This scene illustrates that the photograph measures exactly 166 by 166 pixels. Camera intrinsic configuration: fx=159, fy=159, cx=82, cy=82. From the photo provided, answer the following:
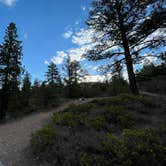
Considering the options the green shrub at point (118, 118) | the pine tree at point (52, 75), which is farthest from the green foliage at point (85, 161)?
the pine tree at point (52, 75)

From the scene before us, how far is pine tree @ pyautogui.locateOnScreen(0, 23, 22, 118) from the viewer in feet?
52.4

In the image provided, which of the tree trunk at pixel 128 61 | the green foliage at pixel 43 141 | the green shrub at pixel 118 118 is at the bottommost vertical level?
the green foliage at pixel 43 141

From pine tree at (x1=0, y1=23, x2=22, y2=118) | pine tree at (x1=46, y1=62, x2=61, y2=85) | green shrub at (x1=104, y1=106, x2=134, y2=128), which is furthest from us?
pine tree at (x1=46, y1=62, x2=61, y2=85)

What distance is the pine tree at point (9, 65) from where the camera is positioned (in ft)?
52.4

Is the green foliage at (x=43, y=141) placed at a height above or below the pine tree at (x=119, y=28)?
below

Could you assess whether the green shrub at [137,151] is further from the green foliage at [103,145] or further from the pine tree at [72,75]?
the pine tree at [72,75]

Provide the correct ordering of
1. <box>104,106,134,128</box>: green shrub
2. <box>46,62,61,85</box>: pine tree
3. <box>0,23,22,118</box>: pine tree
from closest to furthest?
<box>104,106,134,128</box>: green shrub
<box>0,23,22,118</box>: pine tree
<box>46,62,61,85</box>: pine tree

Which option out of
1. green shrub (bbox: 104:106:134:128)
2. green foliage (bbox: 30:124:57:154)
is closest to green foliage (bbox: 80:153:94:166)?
green foliage (bbox: 30:124:57:154)

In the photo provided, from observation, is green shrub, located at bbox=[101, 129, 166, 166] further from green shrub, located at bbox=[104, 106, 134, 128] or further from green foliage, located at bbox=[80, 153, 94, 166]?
green shrub, located at bbox=[104, 106, 134, 128]

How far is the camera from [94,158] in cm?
368

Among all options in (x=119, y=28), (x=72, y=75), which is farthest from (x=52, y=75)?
(x=119, y=28)

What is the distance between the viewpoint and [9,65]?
16328 millimetres

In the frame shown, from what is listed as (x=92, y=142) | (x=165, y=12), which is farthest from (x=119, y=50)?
(x=92, y=142)

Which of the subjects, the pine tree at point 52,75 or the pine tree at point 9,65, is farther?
the pine tree at point 52,75
